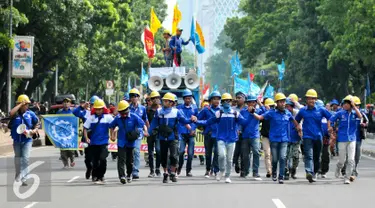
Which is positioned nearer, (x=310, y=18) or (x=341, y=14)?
(x=341, y=14)

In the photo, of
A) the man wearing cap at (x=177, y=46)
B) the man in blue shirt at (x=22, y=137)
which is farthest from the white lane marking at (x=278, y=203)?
the man wearing cap at (x=177, y=46)

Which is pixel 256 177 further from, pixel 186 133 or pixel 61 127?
pixel 61 127

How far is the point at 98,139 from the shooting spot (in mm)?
17781

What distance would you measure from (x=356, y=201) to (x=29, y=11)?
103 feet

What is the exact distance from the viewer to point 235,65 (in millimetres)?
43188

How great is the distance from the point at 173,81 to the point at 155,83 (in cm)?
63

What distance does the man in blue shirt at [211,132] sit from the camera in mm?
19203

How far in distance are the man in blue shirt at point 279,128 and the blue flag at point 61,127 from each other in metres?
7.49

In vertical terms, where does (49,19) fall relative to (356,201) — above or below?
above

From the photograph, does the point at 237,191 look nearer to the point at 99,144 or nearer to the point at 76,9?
the point at 99,144

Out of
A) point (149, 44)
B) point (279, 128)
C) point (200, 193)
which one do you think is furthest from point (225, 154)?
point (149, 44)

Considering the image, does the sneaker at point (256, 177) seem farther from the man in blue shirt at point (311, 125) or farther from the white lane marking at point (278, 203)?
the white lane marking at point (278, 203)

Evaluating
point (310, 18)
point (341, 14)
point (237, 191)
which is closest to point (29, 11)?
point (341, 14)

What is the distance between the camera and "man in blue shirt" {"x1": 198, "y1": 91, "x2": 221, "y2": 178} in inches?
756
